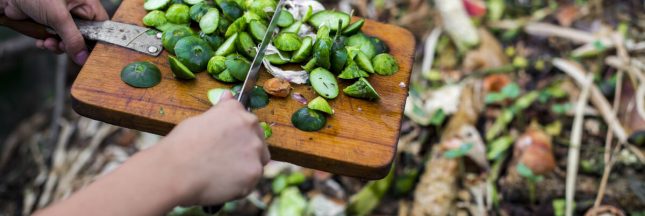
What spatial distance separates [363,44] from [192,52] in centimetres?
56

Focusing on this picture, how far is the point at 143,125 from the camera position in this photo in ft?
5.55

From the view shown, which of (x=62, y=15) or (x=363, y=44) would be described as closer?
(x=62, y=15)

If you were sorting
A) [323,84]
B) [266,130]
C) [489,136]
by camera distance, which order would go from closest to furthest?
[266,130], [323,84], [489,136]

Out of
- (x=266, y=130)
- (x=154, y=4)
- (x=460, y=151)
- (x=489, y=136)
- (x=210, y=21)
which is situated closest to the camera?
(x=266, y=130)

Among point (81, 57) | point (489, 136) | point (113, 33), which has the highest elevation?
point (113, 33)

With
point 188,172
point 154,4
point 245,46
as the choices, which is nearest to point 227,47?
point 245,46

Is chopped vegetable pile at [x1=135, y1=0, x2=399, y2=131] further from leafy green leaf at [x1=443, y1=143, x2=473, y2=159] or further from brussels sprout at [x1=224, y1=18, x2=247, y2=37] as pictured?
leafy green leaf at [x1=443, y1=143, x2=473, y2=159]

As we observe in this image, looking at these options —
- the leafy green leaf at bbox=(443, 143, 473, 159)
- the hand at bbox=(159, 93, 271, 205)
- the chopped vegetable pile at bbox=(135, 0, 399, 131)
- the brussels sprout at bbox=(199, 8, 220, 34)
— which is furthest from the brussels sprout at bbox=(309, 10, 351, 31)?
the leafy green leaf at bbox=(443, 143, 473, 159)

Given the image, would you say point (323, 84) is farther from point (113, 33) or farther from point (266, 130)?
point (113, 33)

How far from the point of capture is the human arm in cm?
121

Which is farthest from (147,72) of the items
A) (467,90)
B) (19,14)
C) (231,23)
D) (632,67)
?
(632,67)

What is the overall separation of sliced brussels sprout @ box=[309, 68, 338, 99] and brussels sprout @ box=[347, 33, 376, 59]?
19cm

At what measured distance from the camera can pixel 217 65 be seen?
174cm

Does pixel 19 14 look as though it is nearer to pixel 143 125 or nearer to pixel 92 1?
pixel 92 1
